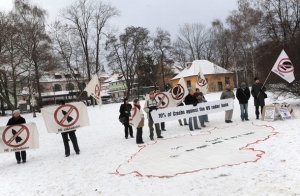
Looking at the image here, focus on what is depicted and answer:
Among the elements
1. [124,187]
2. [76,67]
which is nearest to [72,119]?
[124,187]

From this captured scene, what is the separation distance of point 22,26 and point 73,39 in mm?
16292

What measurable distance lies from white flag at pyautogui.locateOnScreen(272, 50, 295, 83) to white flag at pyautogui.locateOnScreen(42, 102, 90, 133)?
28.4ft

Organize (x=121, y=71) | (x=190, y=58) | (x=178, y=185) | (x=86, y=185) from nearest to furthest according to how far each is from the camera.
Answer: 1. (x=178, y=185)
2. (x=86, y=185)
3. (x=121, y=71)
4. (x=190, y=58)

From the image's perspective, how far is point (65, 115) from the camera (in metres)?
9.73

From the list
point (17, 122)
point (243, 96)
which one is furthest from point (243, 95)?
point (17, 122)

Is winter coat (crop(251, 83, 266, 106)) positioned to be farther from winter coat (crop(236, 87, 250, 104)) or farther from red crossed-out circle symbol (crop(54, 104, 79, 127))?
red crossed-out circle symbol (crop(54, 104, 79, 127))

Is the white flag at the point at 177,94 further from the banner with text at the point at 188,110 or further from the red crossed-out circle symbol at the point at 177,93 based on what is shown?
the banner with text at the point at 188,110

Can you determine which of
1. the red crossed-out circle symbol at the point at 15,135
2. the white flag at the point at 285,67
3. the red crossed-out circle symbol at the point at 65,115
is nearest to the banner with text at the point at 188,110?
the white flag at the point at 285,67

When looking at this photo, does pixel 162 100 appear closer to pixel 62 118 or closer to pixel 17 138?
pixel 62 118

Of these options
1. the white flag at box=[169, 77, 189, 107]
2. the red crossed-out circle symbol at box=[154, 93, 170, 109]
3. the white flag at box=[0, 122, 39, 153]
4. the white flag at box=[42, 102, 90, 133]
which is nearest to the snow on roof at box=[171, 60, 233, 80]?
the white flag at box=[169, 77, 189, 107]

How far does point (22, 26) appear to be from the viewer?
27.9 m

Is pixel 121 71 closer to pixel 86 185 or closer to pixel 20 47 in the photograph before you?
pixel 20 47

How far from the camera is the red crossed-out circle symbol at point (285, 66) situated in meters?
11.4

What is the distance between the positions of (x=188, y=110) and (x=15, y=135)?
6951 mm
